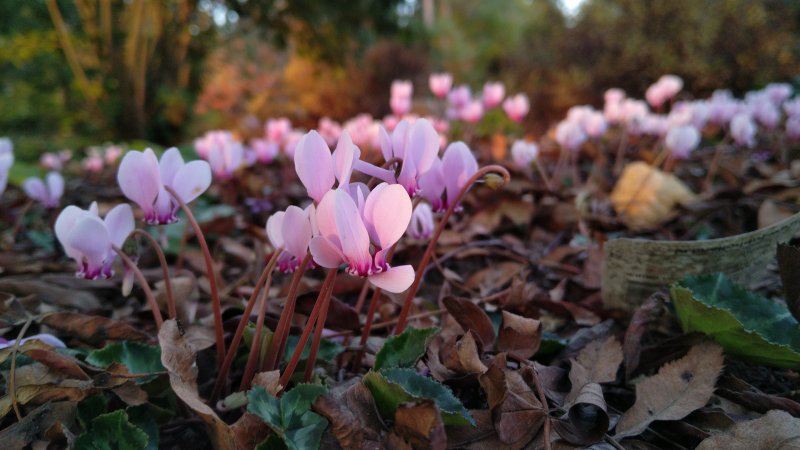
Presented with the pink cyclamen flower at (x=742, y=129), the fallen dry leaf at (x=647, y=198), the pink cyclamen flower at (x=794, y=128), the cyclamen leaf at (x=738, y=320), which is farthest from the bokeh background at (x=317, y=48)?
the cyclamen leaf at (x=738, y=320)

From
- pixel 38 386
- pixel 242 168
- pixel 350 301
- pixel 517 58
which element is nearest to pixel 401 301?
pixel 350 301

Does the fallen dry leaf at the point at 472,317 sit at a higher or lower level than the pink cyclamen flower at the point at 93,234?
lower

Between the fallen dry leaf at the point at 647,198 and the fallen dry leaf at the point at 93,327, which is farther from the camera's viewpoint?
the fallen dry leaf at the point at 647,198

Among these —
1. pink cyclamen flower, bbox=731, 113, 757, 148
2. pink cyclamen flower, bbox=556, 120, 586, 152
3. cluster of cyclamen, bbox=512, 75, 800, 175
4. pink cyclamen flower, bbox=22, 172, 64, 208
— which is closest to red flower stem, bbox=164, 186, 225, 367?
pink cyclamen flower, bbox=22, 172, 64, 208

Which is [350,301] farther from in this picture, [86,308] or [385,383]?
[385,383]

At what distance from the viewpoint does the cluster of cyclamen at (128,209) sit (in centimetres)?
81

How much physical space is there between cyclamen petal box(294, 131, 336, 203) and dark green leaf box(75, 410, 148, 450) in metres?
0.38

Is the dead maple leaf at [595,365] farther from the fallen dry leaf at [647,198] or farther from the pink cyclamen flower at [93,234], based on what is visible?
the fallen dry leaf at [647,198]

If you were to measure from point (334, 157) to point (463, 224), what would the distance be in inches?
45.4

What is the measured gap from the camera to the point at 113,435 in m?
0.75

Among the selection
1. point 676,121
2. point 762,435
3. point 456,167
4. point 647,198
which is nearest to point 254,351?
point 456,167

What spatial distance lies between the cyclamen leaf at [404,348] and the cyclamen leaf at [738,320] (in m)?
0.42

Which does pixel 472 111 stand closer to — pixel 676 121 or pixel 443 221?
pixel 676 121

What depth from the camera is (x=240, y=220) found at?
2.06m
